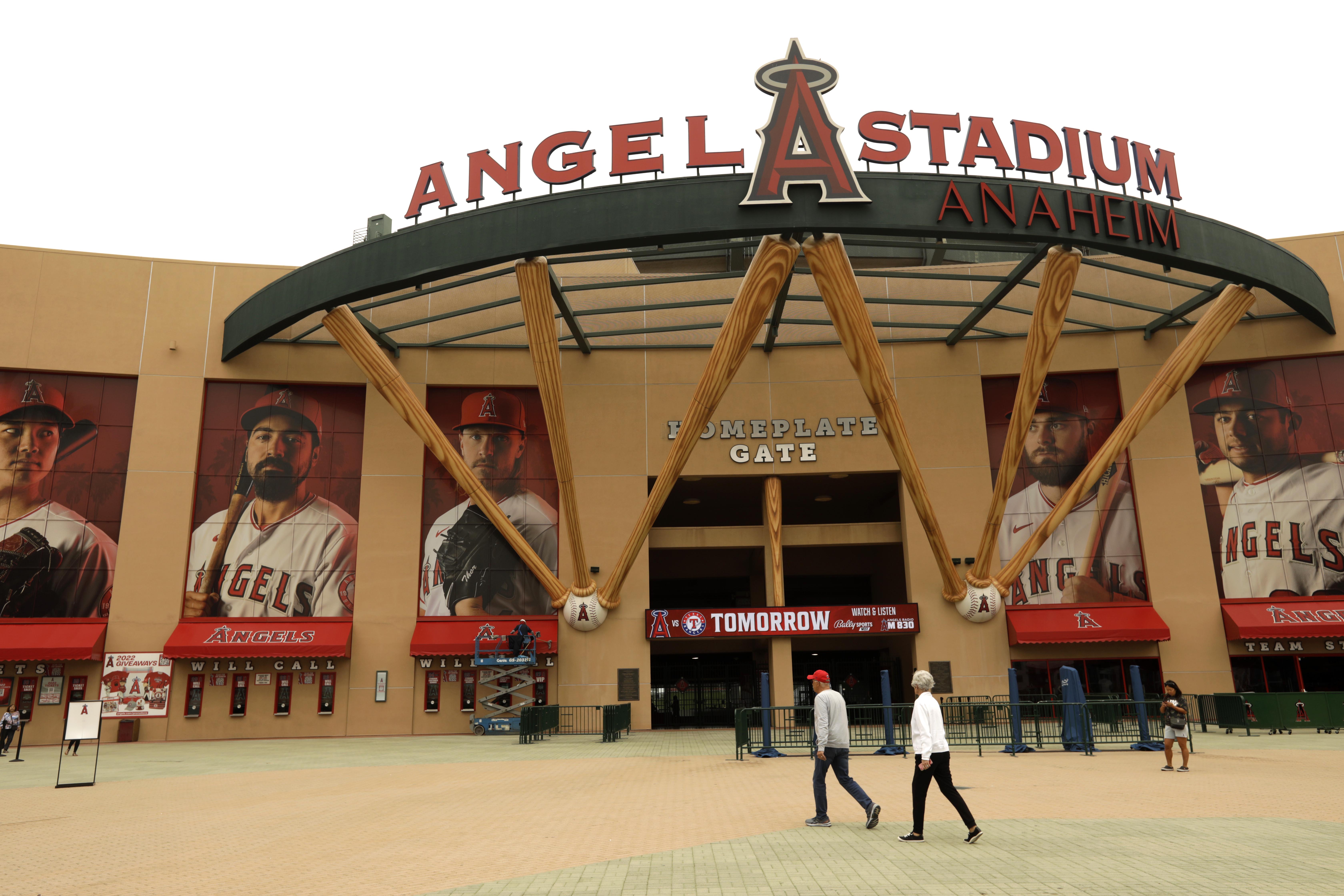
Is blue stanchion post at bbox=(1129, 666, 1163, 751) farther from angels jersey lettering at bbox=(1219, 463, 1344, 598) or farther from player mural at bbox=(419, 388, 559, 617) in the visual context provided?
player mural at bbox=(419, 388, 559, 617)

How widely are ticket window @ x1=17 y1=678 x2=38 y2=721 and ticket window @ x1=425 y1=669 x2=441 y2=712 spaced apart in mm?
12265

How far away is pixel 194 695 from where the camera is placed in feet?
96.4

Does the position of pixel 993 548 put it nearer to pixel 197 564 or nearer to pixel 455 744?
pixel 455 744

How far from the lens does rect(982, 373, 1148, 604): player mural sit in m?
31.6

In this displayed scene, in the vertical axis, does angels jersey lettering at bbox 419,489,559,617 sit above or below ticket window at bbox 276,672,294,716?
above

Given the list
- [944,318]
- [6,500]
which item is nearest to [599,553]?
[944,318]

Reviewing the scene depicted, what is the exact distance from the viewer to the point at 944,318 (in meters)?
34.0

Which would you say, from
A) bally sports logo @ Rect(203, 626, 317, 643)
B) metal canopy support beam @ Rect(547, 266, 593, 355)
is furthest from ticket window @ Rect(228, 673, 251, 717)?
metal canopy support beam @ Rect(547, 266, 593, 355)

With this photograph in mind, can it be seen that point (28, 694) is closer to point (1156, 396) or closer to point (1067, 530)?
point (1067, 530)

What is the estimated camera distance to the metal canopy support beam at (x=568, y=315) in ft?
96.3

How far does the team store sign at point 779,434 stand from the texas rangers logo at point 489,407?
6742mm

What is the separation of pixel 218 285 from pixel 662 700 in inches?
919

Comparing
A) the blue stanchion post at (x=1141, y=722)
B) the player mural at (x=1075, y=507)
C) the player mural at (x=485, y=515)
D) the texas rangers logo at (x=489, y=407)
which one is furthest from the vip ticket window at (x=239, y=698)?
the blue stanchion post at (x=1141, y=722)

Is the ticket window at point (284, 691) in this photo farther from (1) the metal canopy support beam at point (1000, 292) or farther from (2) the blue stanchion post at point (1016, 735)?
(1) the metal canopy support beam at point (1000, 292)
